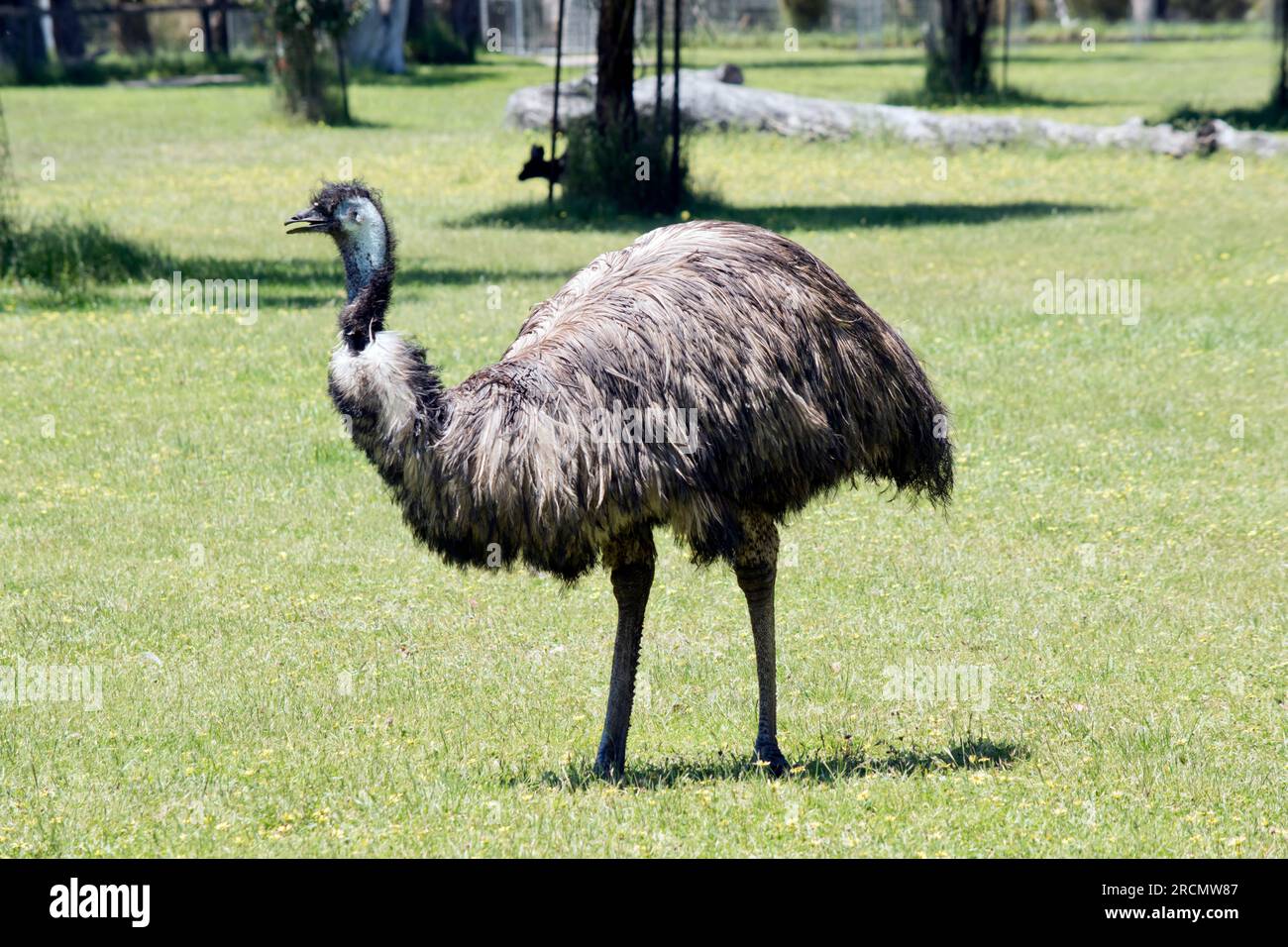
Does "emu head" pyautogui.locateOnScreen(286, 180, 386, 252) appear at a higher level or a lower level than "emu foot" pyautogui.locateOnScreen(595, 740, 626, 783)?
higher

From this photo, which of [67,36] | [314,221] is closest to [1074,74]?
[67,36]

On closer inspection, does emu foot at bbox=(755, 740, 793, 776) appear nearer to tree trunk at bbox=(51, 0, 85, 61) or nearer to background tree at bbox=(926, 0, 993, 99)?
background tree at bbox=(926, 0, 993, 99)

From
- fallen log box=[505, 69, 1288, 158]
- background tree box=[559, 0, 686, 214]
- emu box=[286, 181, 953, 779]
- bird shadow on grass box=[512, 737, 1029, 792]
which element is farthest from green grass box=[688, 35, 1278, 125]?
emu box=[286, 181, 953, 779]

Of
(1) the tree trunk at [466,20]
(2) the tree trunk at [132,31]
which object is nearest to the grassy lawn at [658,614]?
(1) the tree trunk at [466,20]

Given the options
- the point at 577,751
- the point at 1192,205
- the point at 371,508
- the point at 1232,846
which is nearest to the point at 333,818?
the point at 577,751

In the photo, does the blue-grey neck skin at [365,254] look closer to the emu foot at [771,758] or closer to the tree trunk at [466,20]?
Result: the emu foot at [771,758]

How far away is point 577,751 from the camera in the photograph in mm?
7391

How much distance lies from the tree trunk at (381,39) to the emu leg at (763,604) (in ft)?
129

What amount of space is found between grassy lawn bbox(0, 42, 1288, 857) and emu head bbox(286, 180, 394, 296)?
6.50 feet

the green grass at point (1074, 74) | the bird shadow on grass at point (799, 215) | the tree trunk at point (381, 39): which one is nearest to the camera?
the bird shadow on grass at point (799, 215)

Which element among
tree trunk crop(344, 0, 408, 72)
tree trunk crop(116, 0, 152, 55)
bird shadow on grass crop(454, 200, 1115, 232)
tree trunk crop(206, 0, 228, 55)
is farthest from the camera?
tree trunk crop(116, 0, 152, 55)

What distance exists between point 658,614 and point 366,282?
3636mm

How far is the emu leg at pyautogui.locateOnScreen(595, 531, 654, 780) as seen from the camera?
6738 mm

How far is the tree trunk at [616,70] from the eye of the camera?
22.7 meters
